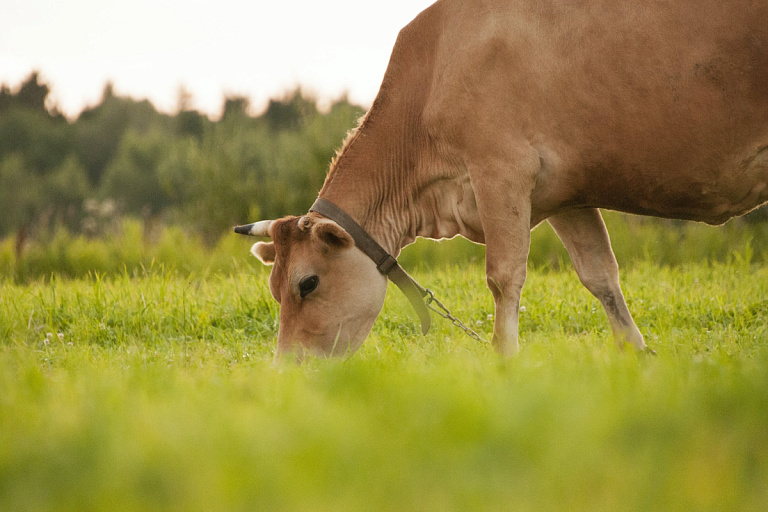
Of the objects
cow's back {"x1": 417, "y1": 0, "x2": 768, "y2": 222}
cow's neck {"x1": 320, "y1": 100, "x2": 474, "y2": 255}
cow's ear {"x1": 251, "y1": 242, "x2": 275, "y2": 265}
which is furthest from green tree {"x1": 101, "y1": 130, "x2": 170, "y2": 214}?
cow's back {"x1": 417, "y1": 0, "x2": 768, "y2": 222}

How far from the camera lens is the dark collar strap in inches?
170

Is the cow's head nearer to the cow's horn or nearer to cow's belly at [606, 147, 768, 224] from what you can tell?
the cow's horn

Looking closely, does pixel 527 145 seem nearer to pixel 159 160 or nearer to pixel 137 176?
pixel 137 176

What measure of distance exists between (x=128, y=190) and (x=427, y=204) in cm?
3839

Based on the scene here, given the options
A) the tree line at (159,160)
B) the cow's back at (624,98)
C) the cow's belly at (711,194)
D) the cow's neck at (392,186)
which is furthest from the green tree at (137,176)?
the cow's belly at (711,194)

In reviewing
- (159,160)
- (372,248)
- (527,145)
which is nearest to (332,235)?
(372,248)

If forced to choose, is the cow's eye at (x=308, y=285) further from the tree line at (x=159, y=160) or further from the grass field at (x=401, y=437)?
the tree line at (x=159, y=160)

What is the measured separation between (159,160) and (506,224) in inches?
1566

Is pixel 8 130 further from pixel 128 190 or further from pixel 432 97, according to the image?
pixel 432 97

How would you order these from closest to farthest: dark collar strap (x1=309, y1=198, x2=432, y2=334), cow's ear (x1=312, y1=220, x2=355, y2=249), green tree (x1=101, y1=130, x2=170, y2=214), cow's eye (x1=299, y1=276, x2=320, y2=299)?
cow's ear (x1=312, y1=220, x2=355, y2=249) < cow's eye (x1=299, y1=276, x2=320, y2=299) < dark collar strap (x1=309, y1=198, x2=432, y2=334) < green tree (x1=101, y1=130, x2=170, y2=214)

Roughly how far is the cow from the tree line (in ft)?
42.4

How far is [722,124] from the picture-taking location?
11.8 ft

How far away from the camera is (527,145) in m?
3.85

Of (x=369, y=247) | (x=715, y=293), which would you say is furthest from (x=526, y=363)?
(x=715, y=293)
